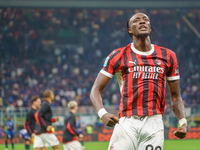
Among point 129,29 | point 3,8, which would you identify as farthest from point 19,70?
point 129,29

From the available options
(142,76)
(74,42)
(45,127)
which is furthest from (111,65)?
(74,42)

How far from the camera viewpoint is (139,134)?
12.4ft

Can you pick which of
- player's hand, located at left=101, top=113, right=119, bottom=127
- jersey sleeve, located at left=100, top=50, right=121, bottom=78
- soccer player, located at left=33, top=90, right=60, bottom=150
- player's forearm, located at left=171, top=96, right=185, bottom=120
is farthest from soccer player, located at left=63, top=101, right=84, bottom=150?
player's hand, located at left=101, top=113, right=119, bottom=127

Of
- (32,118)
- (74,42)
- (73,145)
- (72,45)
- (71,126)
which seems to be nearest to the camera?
(73,145)

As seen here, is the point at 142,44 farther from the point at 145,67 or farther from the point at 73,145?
the point at 73,145

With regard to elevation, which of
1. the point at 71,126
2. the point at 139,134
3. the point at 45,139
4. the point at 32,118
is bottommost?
the point at 45,139

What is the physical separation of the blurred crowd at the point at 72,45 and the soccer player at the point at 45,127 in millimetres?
14546

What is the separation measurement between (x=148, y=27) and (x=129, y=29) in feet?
1.00

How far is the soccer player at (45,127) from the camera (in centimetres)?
898

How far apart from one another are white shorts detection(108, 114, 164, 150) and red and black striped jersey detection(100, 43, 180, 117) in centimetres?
8

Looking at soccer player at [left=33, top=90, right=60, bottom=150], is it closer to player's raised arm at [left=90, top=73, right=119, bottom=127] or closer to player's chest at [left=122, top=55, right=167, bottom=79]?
player's raised arm at [left=90, top=73, right=119, bottom=127]

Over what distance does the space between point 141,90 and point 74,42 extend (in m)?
25.3

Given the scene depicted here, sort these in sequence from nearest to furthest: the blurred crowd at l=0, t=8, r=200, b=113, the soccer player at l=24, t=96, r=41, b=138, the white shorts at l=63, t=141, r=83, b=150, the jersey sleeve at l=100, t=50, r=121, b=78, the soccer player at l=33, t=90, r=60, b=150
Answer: the jersey sleeve at l=100, t=50, r=121, b=78 → the soccer player at l=33, t=90, r=60, b=150 → the white shorts at l=63, t=141, r=83, b=150 → the soccer player at l=24, t=96, r=41, b=138 → the blurred crowd at l=0, t=8, r=200, b=113

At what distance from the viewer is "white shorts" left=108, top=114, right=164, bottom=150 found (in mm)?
3732
